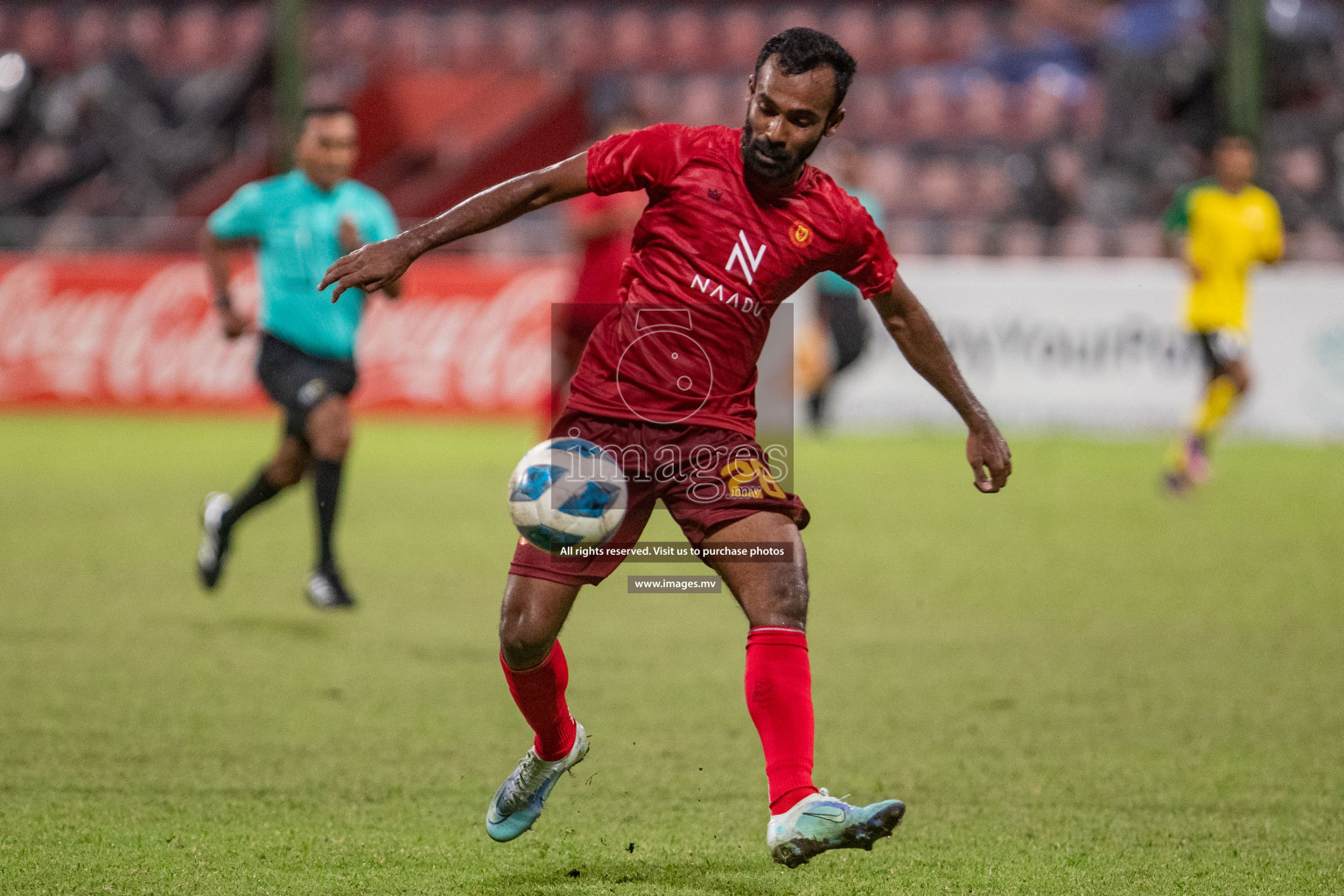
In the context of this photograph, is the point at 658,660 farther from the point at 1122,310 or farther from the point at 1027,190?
the point at 1027,190

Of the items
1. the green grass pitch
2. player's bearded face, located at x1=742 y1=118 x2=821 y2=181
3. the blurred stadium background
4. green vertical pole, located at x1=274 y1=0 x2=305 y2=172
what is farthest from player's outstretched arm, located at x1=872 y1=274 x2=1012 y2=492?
green vertical pole, located at x1=274 y1=0 x2=305 y2=172

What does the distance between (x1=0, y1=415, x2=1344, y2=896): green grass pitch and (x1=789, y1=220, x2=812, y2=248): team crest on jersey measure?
60.0 inches

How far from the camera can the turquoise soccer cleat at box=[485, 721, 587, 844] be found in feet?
13.8

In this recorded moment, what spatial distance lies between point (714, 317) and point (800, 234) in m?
0.29

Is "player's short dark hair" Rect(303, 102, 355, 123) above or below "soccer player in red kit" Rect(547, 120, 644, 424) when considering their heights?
above

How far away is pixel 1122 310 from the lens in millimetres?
15320

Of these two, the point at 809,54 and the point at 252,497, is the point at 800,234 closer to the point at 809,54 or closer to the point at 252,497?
the point at 809,54

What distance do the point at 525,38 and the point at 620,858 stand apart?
23.9m

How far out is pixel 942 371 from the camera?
418 centimetres

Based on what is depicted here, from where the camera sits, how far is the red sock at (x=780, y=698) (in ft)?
12.3

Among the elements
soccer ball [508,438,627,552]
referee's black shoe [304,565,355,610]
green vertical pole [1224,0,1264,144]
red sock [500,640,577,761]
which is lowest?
referee's black shoe [304,565,355,610]

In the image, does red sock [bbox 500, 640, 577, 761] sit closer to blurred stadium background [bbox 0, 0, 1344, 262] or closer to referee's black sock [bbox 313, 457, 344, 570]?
referee's black sock [bbox 313, 457, 344, 570]

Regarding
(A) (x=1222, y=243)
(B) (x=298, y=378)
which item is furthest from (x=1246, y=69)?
(B) (x=298, y=378)

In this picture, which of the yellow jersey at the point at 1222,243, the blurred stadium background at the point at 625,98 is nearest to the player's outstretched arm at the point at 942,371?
the yellow jersey at the point at 1222,243
